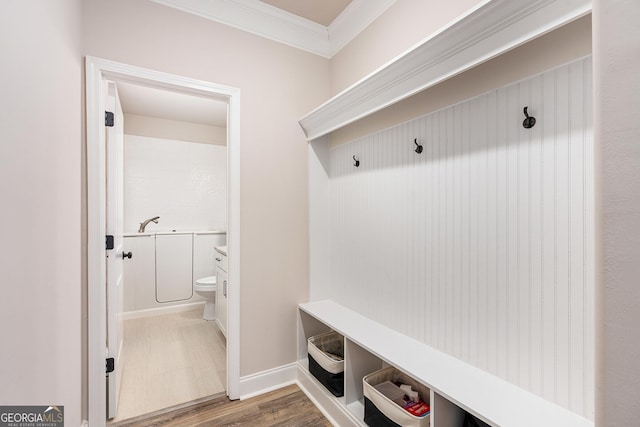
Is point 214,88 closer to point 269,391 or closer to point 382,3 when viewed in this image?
point 382,3

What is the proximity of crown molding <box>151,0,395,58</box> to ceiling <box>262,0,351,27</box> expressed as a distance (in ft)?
0.10

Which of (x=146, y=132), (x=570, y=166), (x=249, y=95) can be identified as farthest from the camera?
(x=146, y=132)

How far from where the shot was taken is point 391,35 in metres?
1.79

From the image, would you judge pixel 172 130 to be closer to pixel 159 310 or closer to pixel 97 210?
pixel 159 310

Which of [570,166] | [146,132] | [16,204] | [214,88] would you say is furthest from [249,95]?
[146,132]

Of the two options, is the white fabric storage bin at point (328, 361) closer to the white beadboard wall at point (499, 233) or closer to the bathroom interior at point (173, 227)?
the white beadboard wall at point (499, 233)

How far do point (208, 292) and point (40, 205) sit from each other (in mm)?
2615

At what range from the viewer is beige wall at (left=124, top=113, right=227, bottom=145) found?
12.6 ft

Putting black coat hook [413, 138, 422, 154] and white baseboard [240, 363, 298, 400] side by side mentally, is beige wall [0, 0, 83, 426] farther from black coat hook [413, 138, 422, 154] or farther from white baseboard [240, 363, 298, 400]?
black coat hook [413, 138, 422, 154]

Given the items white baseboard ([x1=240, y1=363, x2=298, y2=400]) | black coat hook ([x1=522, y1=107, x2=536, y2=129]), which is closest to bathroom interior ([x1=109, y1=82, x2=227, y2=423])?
white baseboard ([x1=240, y1=363, x2=298, y2=400])

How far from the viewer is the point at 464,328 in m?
1.36

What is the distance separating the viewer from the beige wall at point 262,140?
5.97ft

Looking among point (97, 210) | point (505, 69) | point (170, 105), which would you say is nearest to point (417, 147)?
point (505, 69)

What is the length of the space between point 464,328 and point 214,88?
1964mm
